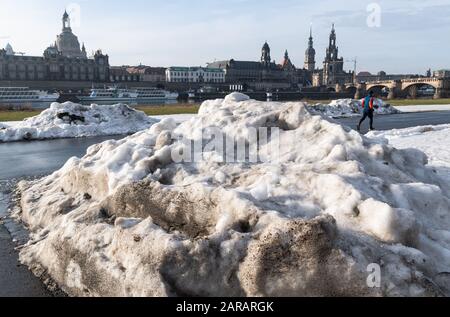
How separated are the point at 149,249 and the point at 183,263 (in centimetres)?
45

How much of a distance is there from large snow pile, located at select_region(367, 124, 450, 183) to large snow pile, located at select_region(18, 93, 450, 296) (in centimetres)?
258

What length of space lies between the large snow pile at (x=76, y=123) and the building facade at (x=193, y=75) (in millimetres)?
135360

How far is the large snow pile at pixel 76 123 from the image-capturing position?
2061 centimetres

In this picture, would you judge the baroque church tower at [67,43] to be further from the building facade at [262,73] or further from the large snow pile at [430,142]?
the large snow pile at [430,142]

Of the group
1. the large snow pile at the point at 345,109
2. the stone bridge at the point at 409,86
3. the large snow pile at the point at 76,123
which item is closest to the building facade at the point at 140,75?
the stone bridge at the point at 409,86

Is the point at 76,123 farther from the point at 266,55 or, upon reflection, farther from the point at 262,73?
the point at 266,55

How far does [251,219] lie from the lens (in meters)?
4.83

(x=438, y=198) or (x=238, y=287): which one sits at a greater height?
(x=438, y=198)

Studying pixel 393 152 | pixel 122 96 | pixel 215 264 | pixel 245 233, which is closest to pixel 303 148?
pixel 393 152

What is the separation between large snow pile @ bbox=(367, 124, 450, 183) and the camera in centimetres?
979

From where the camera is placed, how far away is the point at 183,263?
14.6ft

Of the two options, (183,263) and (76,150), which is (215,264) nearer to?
(183,263)

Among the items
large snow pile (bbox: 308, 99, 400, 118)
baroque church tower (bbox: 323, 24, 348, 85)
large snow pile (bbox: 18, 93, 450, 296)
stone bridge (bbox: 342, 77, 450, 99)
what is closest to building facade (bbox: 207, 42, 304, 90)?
baroque church tower (bbox: 323, 24, 348, 85)

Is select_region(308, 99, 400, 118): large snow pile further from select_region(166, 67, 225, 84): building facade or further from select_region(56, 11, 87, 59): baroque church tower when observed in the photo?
select_region(56, 11, 87, 59): baroque church tower
